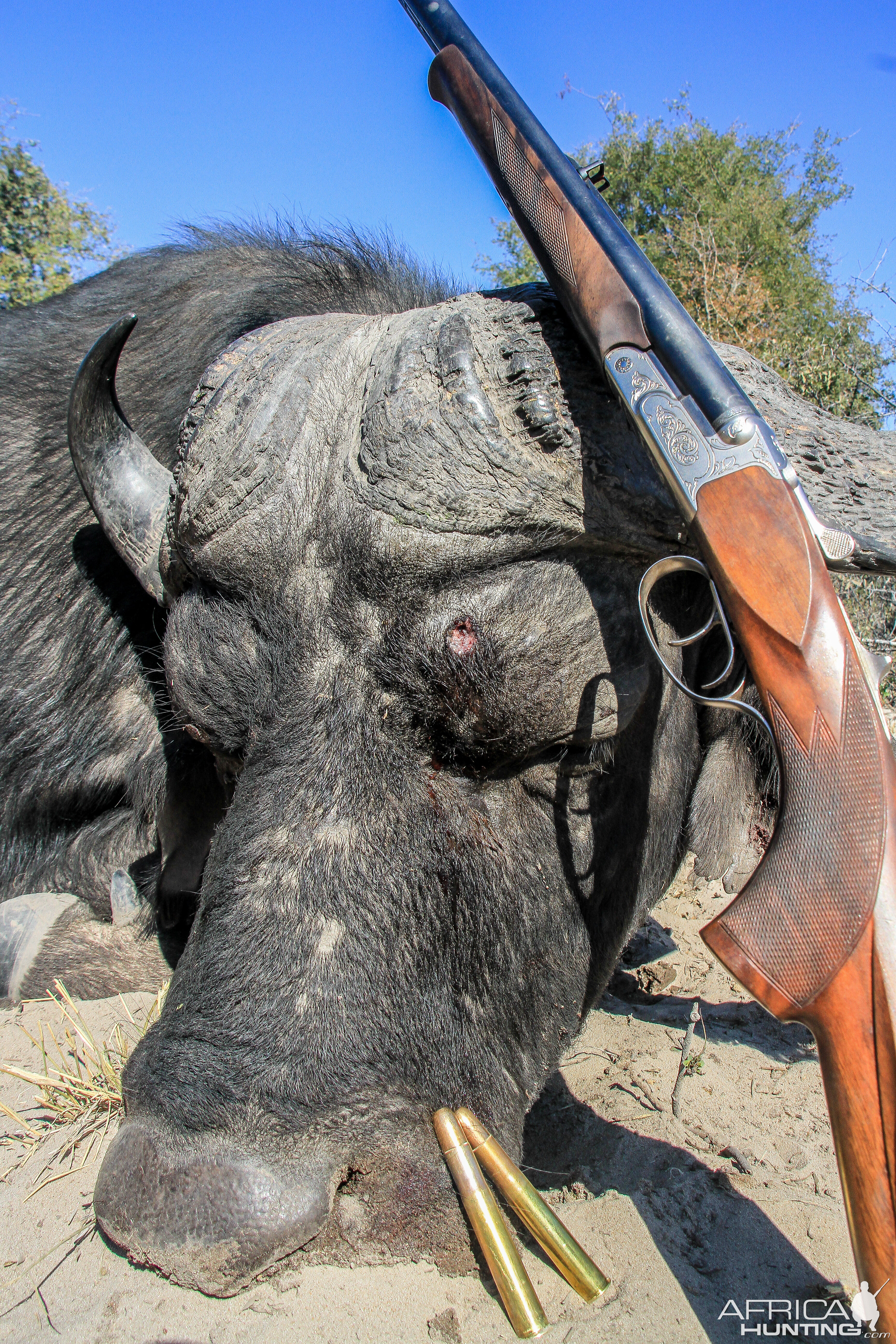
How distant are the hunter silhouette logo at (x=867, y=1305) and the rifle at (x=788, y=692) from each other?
17mm

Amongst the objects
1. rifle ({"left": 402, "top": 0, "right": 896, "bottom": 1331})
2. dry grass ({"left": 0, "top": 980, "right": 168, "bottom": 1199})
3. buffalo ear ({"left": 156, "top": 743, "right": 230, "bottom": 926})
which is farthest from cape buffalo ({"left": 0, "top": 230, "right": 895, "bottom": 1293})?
buffalo ear ({"left": 156, "top": 743, "right": 230, "bottom": 926})

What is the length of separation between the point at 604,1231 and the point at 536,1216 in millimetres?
310

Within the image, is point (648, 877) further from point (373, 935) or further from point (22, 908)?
point (22, 908)

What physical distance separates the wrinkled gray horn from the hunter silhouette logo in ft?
8.18

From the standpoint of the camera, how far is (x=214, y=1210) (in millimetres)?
1657

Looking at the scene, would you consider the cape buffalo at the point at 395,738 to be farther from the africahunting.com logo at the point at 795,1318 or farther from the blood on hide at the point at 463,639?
the africahunting.com logo at the point at 795,1318

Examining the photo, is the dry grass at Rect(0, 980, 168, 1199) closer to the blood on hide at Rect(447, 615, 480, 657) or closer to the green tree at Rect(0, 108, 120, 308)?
the blood on hide at Rect(447, 615, 480, 657)

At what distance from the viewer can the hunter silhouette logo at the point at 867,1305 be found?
136 centimetres

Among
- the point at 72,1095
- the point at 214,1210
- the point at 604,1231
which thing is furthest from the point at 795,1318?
the point at 72,1095

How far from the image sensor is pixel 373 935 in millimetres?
1927

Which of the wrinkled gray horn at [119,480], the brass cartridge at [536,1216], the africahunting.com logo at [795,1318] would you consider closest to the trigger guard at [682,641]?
the brass cartridge at [536,1216]

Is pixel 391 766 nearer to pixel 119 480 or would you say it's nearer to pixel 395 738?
pixel 395 738

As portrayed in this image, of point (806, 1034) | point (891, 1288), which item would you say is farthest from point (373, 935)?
point (806, 1034)

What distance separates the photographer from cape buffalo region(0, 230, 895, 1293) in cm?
177
